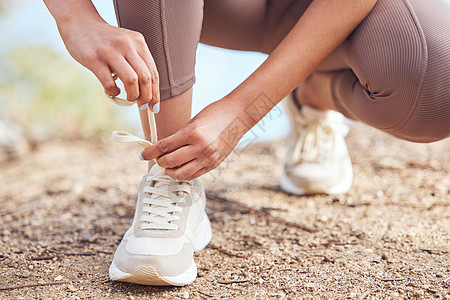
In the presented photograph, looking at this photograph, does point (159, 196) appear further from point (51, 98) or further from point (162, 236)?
point (51, 98)

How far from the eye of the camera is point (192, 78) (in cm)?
96

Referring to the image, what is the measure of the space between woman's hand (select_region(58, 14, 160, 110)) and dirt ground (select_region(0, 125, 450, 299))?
1.29ft

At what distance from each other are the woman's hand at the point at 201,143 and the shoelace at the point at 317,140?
655 mm

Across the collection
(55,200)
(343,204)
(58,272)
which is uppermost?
(343,204)

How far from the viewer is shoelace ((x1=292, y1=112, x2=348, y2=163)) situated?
1481 mm

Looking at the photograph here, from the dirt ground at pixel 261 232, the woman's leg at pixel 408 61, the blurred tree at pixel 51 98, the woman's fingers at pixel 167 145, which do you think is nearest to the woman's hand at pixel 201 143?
the woman's fingers at pixel 167 145

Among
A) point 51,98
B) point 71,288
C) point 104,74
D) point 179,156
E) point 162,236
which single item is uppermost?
point 51,98

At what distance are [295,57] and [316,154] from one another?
0.64 meters

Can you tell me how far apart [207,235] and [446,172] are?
1.08 metres

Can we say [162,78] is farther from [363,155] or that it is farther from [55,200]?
[363,155]

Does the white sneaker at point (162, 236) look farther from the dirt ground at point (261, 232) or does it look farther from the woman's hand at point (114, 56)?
the woman's hand at point (114, 56)

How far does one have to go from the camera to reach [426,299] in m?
0.78

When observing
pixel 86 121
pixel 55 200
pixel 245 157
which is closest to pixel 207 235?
pixel 55 200

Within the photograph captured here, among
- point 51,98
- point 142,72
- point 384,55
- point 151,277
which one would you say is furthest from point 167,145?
point 51,98
